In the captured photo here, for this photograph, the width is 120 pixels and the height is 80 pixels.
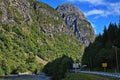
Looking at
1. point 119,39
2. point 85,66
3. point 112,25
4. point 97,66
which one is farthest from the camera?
point 85,66

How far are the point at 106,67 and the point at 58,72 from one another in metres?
28.4

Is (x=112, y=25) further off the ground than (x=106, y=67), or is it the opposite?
(x=112, y=25)

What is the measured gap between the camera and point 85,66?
196 metres

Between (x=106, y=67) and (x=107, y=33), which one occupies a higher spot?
(x=107, y=33)

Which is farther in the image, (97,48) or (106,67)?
(97,48)

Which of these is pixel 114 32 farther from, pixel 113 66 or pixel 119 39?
pixel 113 66

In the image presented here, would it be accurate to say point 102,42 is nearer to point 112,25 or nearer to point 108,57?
point 112,25

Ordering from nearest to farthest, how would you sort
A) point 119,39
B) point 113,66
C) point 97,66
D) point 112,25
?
point 113,66 < point 119,39 < point 97,66 < point 112,25

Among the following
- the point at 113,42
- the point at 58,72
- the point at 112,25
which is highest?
the point at 112,25

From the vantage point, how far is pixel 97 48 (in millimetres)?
179000

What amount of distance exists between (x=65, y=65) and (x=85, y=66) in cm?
3105

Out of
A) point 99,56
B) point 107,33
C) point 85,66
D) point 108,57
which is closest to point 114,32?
point 107,33

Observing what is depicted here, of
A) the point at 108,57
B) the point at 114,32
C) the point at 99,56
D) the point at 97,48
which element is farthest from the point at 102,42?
the point at 108,57

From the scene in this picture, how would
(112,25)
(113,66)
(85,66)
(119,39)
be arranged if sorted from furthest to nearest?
(85,66), (112,25), (119,39), (113,66)
